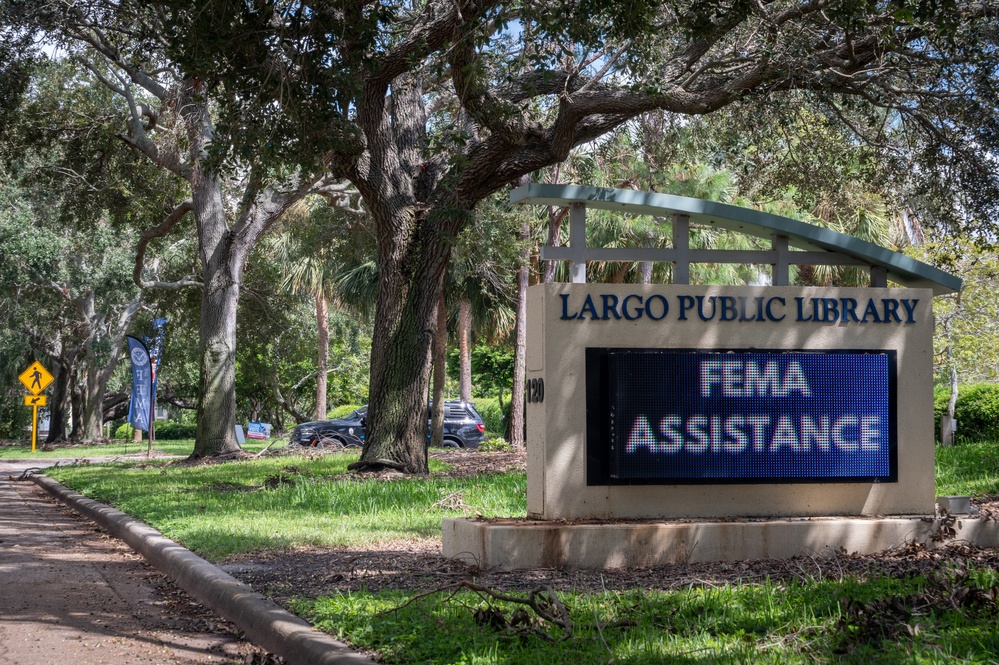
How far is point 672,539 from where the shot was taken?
816 centimetres

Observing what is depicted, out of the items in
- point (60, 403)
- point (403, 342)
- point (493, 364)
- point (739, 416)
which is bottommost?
point (60, 403)

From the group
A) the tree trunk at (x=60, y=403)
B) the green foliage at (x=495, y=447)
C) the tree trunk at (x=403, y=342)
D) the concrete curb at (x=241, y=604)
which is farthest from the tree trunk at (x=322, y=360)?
the concrete curb at (x=241, y=604)

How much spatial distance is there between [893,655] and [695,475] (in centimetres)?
372

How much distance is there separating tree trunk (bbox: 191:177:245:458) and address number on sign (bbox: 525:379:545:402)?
15.8 meters

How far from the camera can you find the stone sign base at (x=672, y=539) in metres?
7.86

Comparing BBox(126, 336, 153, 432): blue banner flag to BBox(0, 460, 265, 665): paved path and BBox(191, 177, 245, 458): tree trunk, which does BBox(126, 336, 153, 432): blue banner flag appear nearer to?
BBox(191, 177, 245, 458): tree trunk

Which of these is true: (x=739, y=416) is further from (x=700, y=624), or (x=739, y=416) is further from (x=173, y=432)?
(x=173, y=432)

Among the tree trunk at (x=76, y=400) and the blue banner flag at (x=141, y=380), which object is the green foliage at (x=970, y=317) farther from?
the tree trunk at (x=76, y=400)

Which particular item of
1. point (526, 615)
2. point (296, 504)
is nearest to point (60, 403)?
point (296, 504)

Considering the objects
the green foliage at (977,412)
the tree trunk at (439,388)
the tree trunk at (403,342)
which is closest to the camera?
the tree trunk at (403,342)

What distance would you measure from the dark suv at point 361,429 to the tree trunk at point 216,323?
17.9 ft

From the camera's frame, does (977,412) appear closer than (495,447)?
No

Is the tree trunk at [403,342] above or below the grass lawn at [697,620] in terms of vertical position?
above

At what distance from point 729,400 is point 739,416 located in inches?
6.2
